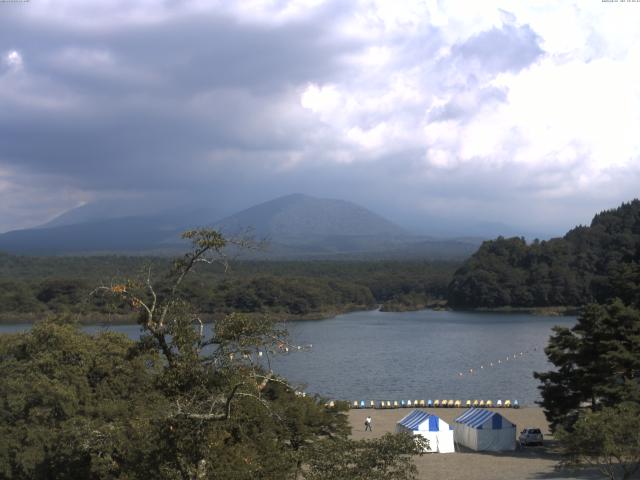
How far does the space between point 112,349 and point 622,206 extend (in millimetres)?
86019

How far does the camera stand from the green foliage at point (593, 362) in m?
18.1

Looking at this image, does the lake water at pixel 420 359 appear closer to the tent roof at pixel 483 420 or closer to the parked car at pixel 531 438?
the tent roof at pixel 483 420

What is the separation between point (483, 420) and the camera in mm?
20094

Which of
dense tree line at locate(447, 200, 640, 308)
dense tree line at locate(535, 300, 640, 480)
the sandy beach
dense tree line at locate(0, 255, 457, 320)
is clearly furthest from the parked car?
dense tree line at locate(447, 200, 640, 308)

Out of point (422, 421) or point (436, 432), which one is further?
point (422, 421)

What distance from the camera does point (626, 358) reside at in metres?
18.0

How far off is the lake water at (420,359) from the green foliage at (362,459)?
421 inches

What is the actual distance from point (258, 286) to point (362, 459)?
65056 mm

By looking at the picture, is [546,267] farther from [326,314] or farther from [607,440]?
[607,440]

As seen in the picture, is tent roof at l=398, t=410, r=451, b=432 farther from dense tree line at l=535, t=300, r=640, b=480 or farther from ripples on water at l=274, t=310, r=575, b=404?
ripples on water at l=274, t=310, r=575, b=404

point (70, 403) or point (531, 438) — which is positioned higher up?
point (70, 403)

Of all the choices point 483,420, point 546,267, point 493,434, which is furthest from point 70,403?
point 546,267

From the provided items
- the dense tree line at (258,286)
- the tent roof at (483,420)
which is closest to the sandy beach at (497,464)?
the tent roof at (483,420)

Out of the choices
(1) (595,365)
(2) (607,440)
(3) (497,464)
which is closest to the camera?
(2) (607,440)
